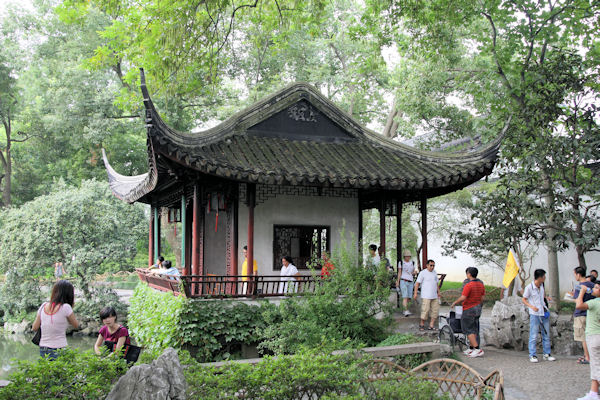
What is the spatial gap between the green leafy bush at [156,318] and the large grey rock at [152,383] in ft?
16.4

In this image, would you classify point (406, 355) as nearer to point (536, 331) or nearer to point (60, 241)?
point (536, 331)

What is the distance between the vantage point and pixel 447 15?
10.4m

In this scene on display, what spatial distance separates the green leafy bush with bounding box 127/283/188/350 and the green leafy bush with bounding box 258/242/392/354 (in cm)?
148

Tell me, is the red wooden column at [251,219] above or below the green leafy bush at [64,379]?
above

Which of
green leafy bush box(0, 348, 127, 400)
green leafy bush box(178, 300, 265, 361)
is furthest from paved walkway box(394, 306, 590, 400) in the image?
green leafy bush box(0, 348, 127, 400)

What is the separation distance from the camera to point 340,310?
810 cm

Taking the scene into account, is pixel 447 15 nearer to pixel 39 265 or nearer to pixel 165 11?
pixel 165 11

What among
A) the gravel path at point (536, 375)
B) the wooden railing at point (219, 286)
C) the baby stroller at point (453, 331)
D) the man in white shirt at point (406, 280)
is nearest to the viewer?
the gravel path at point (536, 375)

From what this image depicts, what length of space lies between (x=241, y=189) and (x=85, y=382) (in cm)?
719

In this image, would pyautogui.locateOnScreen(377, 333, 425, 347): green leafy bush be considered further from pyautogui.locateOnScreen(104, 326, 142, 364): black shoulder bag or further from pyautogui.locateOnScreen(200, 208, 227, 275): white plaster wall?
pyautogui.locateOnScreen(200, 208, 227, 275): white plaster wall

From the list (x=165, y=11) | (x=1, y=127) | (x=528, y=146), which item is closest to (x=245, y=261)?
(x=165, y=11)

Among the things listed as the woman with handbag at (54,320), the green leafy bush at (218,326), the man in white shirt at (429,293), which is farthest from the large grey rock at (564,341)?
the woman with handbag at (54,320)

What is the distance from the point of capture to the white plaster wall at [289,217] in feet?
35.8

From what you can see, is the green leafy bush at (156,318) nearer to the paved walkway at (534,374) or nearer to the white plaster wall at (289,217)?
the white plaster wall at (289,217)
